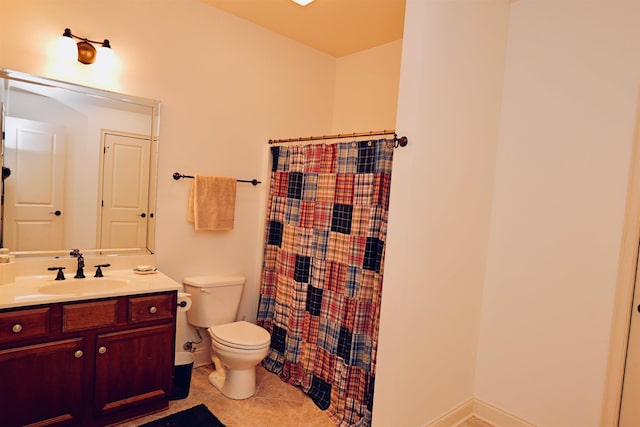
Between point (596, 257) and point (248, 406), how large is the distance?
7.47 ft

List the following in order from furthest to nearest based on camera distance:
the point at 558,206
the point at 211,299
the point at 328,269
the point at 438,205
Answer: the point at 211,299
the point at 328,269
the point at 558,206
the point at 438,205

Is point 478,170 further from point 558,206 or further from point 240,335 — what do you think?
point 240,335

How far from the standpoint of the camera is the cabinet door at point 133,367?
1.97 metres

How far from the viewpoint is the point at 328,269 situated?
2525mm

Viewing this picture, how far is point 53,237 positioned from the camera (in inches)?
87.5

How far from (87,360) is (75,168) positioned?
3.81 ft

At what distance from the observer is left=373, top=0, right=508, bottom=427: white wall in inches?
75.4

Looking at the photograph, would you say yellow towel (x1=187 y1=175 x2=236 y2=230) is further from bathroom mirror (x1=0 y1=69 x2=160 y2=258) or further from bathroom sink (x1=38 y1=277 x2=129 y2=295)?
bathroom sink (x1=38 y1=277 x2=129 y2=295)

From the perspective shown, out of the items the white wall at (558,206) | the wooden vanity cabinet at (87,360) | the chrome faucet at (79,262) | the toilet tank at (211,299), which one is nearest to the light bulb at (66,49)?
the chrome faucet at (79,262)

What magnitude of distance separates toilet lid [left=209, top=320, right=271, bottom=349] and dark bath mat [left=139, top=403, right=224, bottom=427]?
0.42 m

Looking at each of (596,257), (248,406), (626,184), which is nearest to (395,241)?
(596,257)

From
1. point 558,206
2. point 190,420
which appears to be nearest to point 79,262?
point 190,420

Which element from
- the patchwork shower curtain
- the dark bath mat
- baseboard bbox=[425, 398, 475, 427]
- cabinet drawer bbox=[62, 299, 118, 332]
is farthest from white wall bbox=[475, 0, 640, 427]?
cabinet drawer bbox=[62, 299, 118, 332]

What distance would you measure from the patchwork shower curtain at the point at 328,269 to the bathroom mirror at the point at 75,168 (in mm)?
986
